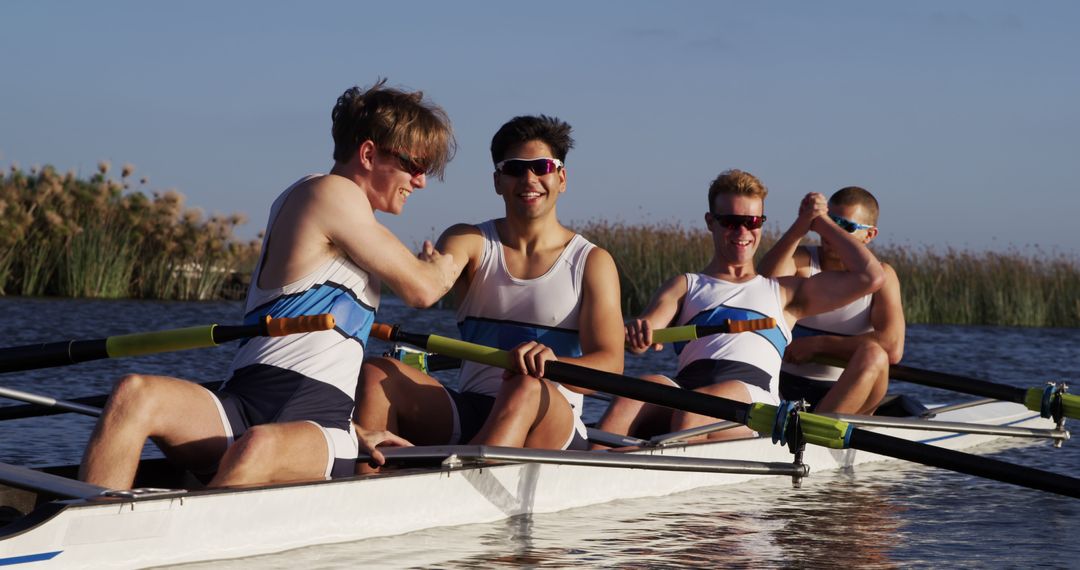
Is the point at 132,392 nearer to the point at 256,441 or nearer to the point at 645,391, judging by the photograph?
the point at 256,441

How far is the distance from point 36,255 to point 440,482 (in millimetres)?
17966

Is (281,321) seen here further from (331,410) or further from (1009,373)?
(1009,373)

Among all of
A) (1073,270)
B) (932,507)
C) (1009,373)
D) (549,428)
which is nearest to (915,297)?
(1073,270)

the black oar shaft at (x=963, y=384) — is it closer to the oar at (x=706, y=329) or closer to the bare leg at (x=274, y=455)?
the oar at (x=706, y=329)

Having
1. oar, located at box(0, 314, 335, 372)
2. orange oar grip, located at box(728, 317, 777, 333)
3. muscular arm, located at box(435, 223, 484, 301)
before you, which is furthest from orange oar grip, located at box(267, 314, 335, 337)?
orange oar grip, located at box(728, 317, 777, 333)

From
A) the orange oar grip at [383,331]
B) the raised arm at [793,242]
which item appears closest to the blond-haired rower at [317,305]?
the orange oar grip at [383,331]

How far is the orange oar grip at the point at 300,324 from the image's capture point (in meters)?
4.04

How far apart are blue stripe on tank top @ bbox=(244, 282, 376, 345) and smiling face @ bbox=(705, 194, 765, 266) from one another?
9.32 feet

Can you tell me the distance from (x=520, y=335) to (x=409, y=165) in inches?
44.9

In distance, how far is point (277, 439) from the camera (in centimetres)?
406

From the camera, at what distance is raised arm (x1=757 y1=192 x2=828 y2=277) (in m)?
7.43

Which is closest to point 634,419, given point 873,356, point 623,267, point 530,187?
point 873,356

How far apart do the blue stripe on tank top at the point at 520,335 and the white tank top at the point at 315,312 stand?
1.06m

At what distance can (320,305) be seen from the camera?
165 inches
